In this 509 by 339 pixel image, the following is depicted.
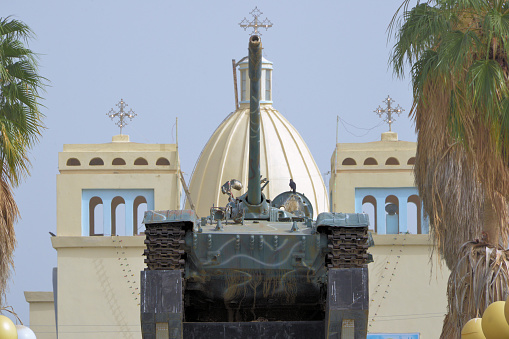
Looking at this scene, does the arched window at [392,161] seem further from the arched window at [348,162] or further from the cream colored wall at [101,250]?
the cream colored wall at [101,250]

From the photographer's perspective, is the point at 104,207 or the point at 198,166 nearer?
the point at 104,207

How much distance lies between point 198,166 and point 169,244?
25718 mm

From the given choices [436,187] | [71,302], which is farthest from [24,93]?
[71,302]

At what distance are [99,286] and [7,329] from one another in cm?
2242

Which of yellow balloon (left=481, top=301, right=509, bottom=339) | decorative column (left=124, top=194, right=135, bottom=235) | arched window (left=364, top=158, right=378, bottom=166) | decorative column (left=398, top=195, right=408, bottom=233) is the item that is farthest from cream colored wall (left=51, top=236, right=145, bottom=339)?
yellow balloon (left=481, top=301, right=509, bottom=339)

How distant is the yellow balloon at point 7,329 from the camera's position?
53.7 feet

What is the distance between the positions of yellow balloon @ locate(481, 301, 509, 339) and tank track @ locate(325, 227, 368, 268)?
9.56 ft

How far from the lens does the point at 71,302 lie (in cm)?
3838

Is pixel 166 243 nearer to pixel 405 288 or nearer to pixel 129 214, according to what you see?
pixel 405 288

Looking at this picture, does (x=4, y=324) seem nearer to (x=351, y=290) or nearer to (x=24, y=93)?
(x=351, y=290)

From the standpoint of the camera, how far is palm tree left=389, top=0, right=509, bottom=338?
19703mm

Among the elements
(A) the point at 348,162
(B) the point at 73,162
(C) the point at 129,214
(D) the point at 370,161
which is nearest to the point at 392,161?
(D) the point at 370,161

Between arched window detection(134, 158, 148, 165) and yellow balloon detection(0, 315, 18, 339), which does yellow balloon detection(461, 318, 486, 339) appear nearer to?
yellow balloon detection(0, 315, 18, 339)

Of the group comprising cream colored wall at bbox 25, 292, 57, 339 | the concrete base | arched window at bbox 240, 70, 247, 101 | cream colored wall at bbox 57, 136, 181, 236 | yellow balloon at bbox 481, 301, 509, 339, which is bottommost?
cream colored wall at bbox 25, 292, 57, 339
